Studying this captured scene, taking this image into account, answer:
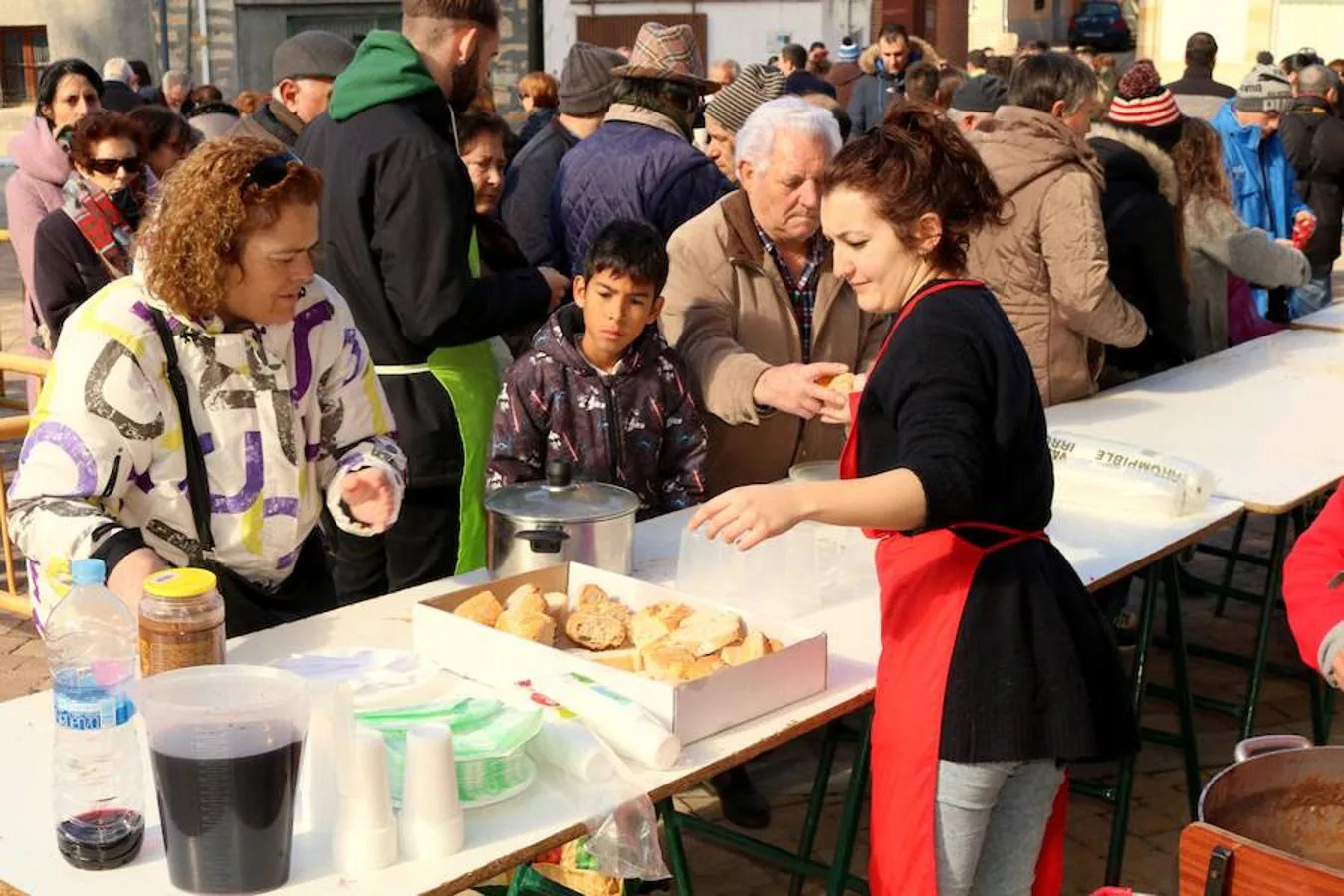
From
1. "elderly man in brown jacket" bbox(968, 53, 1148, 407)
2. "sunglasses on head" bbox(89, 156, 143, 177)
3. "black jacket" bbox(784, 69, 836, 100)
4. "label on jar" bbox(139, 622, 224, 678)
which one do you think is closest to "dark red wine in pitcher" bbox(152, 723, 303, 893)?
"label on jar" bbox(139, 622, 224, 678)

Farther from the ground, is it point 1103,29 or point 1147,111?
point 1103,29

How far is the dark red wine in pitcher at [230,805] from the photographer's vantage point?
1940 millimetres

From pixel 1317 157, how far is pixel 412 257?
672cm

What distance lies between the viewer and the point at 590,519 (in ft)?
10.0

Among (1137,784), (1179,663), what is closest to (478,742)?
(1179,663)

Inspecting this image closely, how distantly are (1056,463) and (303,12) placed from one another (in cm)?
1956

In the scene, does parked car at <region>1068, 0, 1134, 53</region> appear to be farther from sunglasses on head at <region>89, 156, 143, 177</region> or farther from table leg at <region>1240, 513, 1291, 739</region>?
table leg at <region>1240, 513, 1291, 739</region>

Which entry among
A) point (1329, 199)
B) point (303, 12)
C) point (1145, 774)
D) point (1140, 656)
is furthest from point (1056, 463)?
point (303, 12)

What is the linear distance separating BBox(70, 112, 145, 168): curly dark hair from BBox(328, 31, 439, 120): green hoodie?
187cm

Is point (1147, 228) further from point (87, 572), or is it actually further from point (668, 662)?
point (87, 572)

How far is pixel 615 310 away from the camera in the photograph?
3664 mm

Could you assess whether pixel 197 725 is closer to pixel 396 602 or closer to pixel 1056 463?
pixel 396 602

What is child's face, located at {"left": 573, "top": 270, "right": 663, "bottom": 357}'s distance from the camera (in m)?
3.65

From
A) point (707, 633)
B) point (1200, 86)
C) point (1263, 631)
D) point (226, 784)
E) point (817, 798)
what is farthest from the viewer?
point (1200, 86)
